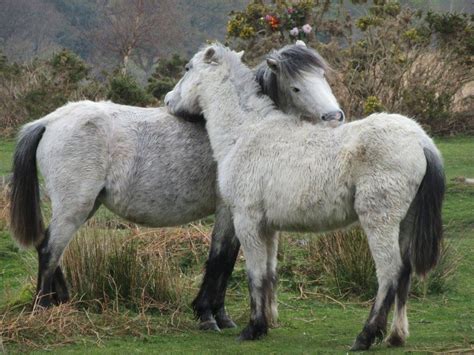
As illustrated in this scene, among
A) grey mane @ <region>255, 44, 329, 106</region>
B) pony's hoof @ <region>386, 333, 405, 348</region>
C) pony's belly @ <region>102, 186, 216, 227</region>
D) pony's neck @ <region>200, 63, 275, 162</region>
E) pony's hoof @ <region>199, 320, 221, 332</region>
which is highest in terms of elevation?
grey mane @ <region>255, 44, 329, 106</region>

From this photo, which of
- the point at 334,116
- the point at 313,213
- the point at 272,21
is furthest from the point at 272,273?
the point at 272,21

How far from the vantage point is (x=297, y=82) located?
8562 millimetres

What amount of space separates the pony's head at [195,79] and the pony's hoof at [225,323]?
1722 millimetres

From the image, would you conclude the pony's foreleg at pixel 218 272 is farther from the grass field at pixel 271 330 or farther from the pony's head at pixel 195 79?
the pony's head at pixel 195 79

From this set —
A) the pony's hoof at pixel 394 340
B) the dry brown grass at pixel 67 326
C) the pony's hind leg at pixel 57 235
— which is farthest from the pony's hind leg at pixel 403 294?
the pony's hind leg at pixel 57 235

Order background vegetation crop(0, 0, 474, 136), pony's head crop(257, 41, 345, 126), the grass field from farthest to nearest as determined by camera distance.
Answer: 1. background vegetation crop(0, 0, 474, 136)
2. pony's head crop(257, 41, 345, 126)
3. the grass field

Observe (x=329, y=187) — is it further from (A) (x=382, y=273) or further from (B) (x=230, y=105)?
(B) (x=230, y=105)

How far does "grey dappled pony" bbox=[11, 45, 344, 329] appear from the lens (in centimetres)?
851

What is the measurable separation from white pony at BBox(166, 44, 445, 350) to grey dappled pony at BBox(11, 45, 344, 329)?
1.16 feet

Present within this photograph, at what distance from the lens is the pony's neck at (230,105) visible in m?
8.42

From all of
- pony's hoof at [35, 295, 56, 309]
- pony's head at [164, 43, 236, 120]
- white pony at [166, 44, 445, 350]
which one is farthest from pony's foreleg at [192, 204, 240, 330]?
pony's hoof at [35, 295, 56, 309]

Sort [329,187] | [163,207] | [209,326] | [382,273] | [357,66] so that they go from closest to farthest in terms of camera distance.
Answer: [382,273]
[329,187]
[209,326]
[163,207]
[357,66]

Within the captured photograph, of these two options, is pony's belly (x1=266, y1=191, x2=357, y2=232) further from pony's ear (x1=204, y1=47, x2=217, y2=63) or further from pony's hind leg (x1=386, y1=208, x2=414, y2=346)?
pony's ear (x1=204, y1=47, x2=217, y2=63)

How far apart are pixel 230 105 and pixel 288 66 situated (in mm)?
568
